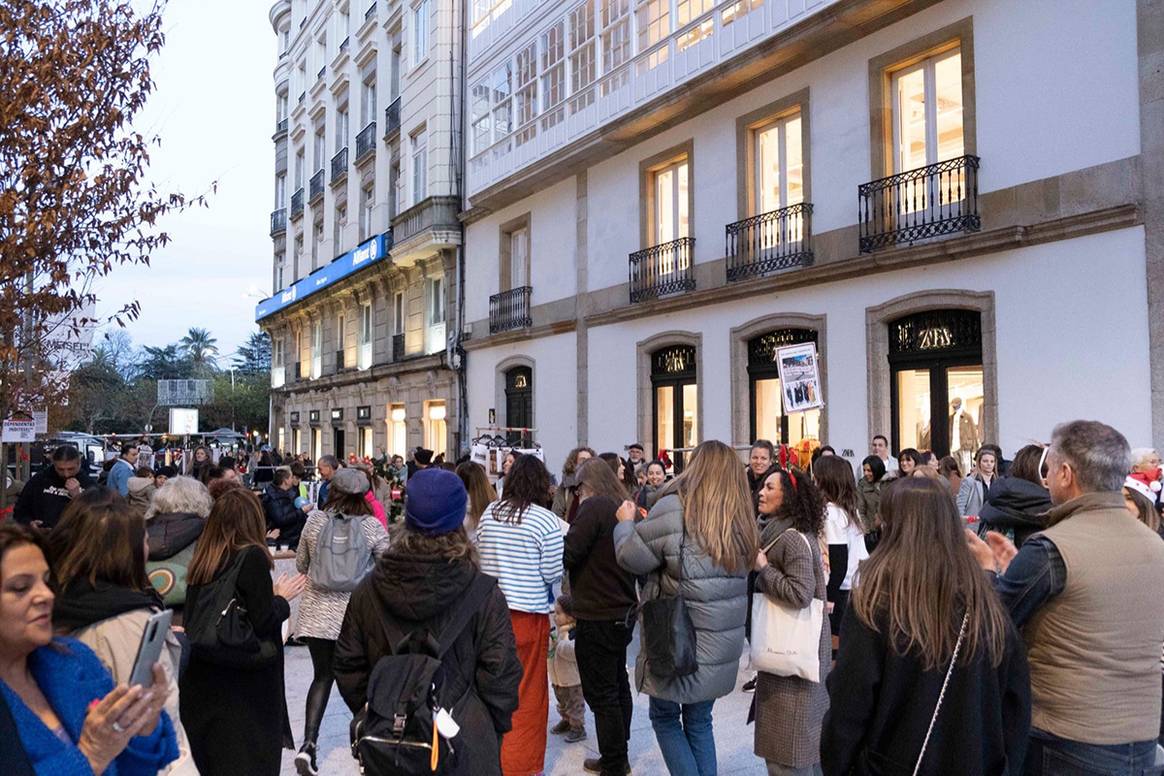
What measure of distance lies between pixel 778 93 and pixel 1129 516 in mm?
12660

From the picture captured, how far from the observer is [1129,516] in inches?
116

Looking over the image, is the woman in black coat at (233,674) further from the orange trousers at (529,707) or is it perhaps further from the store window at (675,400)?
the store window at (675,400)

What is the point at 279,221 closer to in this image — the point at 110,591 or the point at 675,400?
the point at 675,400

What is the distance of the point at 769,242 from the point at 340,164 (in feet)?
72.5

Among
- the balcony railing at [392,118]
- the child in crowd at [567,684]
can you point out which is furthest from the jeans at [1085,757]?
the balcony railing at [392,118]

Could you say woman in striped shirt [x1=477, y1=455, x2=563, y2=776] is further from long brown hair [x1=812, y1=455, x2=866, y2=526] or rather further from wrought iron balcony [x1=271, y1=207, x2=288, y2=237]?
wrought iron balcony [x1=271, y1=207, x2=288, y2=237]

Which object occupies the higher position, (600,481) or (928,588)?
(600,481)

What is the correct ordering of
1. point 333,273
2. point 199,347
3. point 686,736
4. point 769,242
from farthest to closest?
point 199,347 → point 333,273 → point 769,242 → point 686,736

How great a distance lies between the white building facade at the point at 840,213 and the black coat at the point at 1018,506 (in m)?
6.51

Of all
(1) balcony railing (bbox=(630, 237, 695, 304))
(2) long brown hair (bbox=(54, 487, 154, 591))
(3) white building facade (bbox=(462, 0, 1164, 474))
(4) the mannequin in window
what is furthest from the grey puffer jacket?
(1) balcony railing (bbox=(630, 237, 695, 304))

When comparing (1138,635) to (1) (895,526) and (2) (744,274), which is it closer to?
(1) (895,526)

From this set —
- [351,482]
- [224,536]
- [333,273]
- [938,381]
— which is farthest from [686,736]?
[333,273]

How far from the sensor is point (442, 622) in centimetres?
330

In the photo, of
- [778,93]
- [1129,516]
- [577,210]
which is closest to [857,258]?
[778,93]
